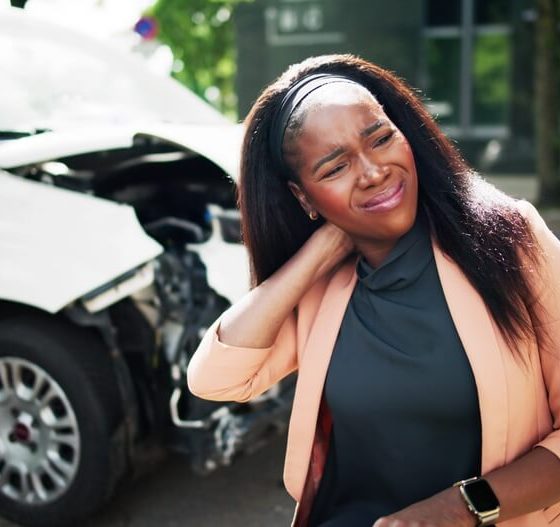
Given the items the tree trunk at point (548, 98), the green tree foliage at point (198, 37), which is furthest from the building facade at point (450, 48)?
the tree trunk at point (548, 98)

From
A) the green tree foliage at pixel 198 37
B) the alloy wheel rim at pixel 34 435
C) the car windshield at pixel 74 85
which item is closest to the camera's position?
the alloy wheel rim at pixel 34 435

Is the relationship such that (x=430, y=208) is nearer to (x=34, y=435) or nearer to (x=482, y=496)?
(x=482, y=496)

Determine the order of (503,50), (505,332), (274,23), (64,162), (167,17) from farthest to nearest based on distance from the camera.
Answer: (167,17) < (274,23) < (503,50) < (64,162) < (505,332)

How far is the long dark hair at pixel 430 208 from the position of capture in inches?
71.6

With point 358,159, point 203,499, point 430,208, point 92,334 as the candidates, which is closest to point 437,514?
point 430,208

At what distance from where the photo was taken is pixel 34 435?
11.0ft

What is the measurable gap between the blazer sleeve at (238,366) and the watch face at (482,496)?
571 mm

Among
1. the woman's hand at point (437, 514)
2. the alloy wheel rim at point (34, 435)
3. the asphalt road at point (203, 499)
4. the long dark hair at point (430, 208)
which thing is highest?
the long dark hair at point (430, 208)

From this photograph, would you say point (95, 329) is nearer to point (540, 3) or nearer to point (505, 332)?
point (505, 332)

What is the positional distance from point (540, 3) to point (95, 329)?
7.09 meters

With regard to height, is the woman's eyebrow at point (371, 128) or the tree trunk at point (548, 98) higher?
the woman's eyebrow at point (371, 128)

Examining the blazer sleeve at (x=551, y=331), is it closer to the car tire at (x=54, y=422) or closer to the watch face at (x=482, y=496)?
the watch face at (x=482, y=496)

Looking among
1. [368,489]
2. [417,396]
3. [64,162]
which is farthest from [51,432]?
[417,396]

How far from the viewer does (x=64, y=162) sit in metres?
3.74
